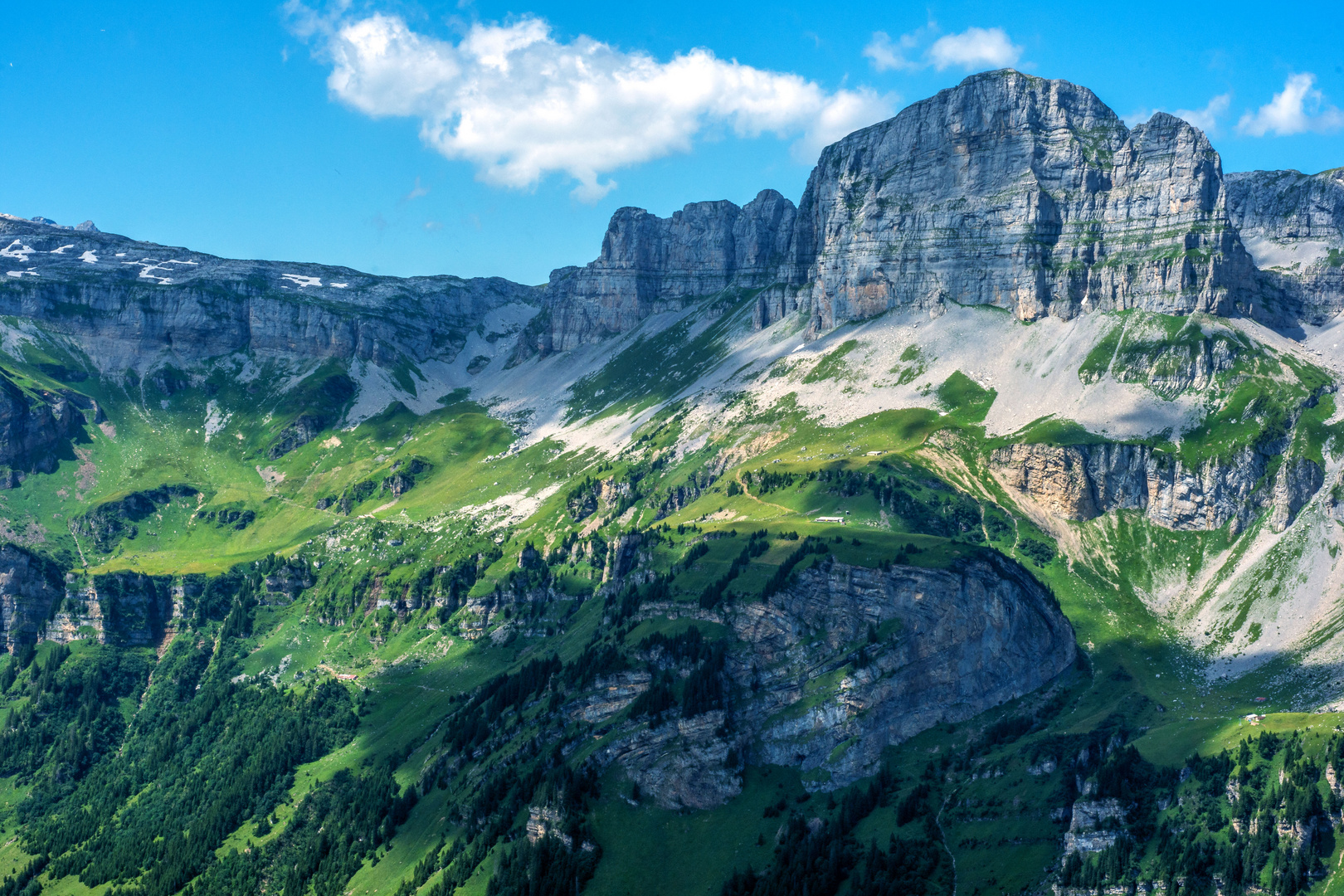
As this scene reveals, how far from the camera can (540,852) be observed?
189 metres

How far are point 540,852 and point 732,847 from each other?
32122 mm

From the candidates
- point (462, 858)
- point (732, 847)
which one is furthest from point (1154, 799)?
point (462, 858)

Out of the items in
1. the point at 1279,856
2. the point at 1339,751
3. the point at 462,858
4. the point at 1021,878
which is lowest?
the point at 462,858

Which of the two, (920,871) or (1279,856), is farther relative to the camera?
(920,871)

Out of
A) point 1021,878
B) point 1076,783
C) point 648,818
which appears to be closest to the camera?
point 1021,878

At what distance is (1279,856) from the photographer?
151m

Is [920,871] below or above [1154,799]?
below

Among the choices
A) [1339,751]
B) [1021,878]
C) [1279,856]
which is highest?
[1339,751]

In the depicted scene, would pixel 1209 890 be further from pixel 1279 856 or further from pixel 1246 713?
pixel 1246 713

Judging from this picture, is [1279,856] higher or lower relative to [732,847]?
higher

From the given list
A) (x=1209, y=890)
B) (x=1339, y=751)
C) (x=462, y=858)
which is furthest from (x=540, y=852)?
(x=1339, y=751)

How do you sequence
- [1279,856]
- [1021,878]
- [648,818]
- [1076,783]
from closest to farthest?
[1279,856] → [1021,878] → [1076,783] → [648,818]

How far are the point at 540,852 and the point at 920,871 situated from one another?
62.3 meters

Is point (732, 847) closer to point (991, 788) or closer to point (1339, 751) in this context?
point (991, 788)
